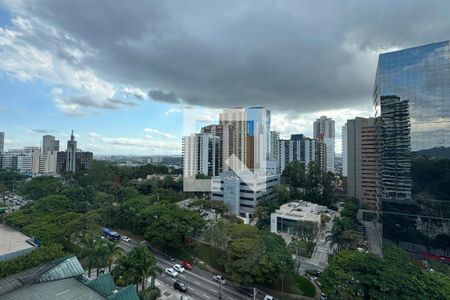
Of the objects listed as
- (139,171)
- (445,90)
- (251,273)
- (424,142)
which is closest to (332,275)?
(251,273)

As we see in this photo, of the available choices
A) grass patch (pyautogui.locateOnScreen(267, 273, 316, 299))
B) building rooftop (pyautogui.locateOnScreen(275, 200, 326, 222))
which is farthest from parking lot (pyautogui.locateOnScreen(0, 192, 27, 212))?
grass patch (pyautogui.locateOnScreen(267, 273, 316, 299))

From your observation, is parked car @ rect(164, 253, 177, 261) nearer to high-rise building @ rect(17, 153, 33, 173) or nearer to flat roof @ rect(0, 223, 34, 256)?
flat roof @ rect(0, 223, 34, 256)

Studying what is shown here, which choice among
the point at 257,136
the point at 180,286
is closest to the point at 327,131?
the point at 257,136

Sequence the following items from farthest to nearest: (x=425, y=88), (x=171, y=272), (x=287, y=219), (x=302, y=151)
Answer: (x=302, y=151) < (x=287, y=219) < (x=425, y=88) < (x=171, y=272)

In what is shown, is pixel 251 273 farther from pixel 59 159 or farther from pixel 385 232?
pixel 59 159

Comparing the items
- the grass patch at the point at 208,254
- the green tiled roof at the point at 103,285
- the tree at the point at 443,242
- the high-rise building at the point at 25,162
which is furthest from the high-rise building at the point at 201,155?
the high-rise building at the point at 25,162

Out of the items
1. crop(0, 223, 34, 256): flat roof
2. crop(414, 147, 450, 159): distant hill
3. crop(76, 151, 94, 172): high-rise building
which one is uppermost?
crop(414, 147, 450, 159): distant hill

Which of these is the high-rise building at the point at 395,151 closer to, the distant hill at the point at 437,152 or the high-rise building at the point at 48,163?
the distant hill at the point at 437,152

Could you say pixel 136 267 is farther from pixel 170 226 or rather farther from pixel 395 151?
pixel 395 151
